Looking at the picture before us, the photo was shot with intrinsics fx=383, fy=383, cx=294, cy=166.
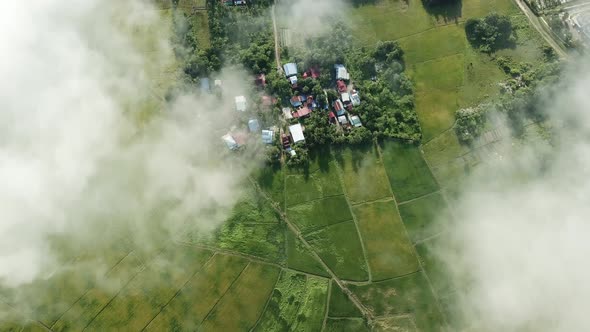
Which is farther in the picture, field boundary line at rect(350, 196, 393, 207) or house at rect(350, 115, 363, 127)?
house at rect(350, 115, 363, 127)

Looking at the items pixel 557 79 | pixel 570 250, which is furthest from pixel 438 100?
pixel 570 250

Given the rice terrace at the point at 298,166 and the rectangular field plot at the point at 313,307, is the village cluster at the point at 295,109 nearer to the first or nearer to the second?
the rice terrace at the point at 298,166

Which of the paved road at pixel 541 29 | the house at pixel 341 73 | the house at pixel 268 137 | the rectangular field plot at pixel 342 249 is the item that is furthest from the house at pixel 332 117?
the paved road at pixel 541 29

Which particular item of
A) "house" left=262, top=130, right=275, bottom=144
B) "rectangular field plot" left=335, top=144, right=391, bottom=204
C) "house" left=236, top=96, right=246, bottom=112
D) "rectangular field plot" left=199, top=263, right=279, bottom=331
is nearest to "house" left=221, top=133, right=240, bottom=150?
"house" left=262, top=130, right=275, bottom=144

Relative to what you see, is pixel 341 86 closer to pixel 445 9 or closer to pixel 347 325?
pixel 445 9

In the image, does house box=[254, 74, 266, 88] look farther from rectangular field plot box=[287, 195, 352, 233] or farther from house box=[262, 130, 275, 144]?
rectangular field plot box=[287, 195, 352, 233]

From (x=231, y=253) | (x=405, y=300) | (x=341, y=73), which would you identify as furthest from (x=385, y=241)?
(x=341, y=73)
